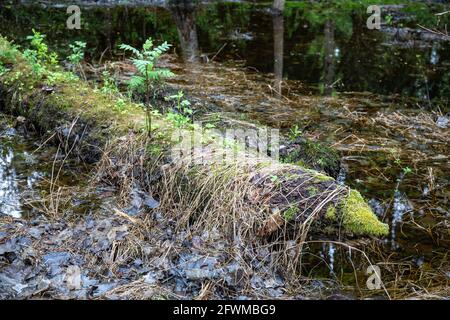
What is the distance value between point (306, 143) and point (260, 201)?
2.29 m

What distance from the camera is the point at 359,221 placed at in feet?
15.8

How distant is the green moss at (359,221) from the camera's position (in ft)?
15.8

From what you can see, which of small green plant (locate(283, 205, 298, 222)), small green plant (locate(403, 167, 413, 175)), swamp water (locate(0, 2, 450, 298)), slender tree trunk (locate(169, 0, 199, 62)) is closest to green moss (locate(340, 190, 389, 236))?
swamp water (locate(0, 2, 450, 298))

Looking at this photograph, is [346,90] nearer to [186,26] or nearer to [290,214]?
[290,214]

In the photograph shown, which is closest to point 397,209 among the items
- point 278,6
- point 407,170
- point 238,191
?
point 407,170

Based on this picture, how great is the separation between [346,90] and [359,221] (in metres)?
6.38

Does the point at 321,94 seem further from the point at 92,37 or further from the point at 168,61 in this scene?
the point at 92,37

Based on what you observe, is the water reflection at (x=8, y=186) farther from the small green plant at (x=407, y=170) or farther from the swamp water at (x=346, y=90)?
the small green plant at (x=407, y=170)

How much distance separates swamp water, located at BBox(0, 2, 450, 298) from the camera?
17.3 ft

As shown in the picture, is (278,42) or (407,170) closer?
(407,170)

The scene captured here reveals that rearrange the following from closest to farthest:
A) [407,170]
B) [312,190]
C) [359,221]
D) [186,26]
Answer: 1. [359,221]
2. [312,190]
3. [407,170]
4. [186,26]

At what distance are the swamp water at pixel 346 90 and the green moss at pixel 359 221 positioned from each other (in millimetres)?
247

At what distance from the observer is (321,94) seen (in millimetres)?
10422

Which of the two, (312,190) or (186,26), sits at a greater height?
(186,26)
